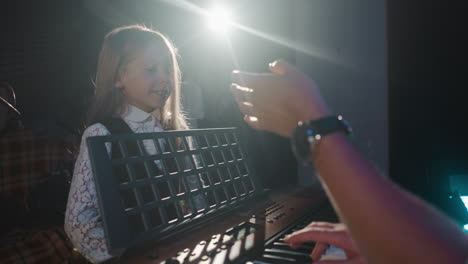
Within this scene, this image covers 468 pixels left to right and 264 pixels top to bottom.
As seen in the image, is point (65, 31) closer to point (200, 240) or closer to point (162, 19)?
point (162, 19)

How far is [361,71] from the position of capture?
2.40 metres

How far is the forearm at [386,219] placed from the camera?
0.34 meters

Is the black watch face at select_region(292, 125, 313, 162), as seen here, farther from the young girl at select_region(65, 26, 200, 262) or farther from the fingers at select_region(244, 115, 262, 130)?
the young girl at select_region(65, 26, 200, 262)

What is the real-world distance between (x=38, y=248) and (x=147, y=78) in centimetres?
121

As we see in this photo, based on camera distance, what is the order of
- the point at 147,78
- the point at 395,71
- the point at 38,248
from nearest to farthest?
the point at 147,78 → the point at 38,248 → the point at 395,71

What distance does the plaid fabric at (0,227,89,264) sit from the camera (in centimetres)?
163

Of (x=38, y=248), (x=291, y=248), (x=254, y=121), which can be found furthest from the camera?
(x=38, y=248)

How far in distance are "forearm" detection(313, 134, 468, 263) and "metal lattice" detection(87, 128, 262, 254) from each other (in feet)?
1.34

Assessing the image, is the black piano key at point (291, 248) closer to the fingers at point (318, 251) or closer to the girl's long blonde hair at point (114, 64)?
the fingers at point (318, 251)

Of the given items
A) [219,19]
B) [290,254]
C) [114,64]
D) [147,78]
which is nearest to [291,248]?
[290,254]

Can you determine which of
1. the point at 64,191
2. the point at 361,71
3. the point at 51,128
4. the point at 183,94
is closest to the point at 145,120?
the point at 183,94

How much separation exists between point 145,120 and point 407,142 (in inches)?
70.8

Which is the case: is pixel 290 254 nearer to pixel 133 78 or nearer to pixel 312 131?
pixel 312 131

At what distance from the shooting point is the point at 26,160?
219 cm
